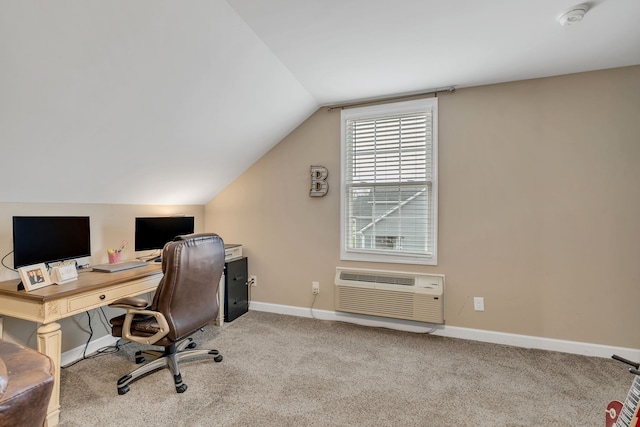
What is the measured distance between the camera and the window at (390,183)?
9.90ft

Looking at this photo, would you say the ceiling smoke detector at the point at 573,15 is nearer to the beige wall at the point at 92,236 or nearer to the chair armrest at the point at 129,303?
the chair armrest at the point at 129,303

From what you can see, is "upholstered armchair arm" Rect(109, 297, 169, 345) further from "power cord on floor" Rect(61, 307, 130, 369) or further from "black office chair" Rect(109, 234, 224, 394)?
"power cord on floor" Rect(61, 307, 130, 369)

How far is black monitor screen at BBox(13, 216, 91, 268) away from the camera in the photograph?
1916 millimetres

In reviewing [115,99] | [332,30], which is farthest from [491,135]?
[115,99]

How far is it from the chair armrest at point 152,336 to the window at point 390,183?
1.85 meters

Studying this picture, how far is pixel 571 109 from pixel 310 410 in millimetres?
3068

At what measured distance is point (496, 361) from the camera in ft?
8.13

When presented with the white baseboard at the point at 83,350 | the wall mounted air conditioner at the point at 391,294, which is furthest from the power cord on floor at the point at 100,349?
the wall mounted air conditioner at the point at 391,294

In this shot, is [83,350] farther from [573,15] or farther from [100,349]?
[573,15]

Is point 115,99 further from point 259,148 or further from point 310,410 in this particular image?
point 310,410

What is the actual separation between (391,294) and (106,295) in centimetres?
233

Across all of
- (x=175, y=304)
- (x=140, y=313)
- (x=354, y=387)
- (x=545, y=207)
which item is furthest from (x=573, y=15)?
(x=140, y=313)

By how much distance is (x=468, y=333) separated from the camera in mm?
2881

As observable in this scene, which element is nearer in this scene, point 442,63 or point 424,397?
point 424,397
